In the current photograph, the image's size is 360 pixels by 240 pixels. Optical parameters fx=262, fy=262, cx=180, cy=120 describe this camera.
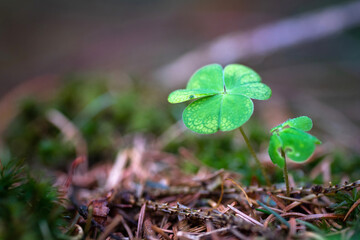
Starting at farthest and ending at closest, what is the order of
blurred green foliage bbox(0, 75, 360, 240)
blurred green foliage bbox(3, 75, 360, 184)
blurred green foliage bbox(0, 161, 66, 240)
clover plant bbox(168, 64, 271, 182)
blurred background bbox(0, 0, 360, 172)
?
blurred background bbox(0, 0, 360, 172), blurred green foliage bbox(3, 75, 360, 184), blurred green foliage bbox(0, 75, 360, 240), clover plant bbox(168, 64, 271, 182), blurred green foliage bbox(0, 161, 66, 240)

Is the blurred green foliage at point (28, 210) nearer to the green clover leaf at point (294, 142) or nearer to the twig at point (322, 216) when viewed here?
the green clover leaf at point (294, 142)

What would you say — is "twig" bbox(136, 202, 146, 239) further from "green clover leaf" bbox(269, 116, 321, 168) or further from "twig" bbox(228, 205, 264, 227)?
"green clover leaf" bbox(269, 116, 321, 168)

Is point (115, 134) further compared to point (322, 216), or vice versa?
point (115, 134)

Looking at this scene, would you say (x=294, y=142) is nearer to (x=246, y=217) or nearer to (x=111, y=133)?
(x=246, y=217)

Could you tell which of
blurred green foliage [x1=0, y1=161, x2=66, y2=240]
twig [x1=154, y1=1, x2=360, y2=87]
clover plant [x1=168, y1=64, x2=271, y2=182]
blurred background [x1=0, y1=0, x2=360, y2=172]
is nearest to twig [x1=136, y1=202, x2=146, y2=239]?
blurred green foliage [x1=0, y1=161, x2=66, y2=240]

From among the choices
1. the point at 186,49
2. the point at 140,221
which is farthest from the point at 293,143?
the point at 186,49

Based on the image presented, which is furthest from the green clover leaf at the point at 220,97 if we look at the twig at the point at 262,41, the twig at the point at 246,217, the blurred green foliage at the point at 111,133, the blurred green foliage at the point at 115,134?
the twig at the point at 262,41

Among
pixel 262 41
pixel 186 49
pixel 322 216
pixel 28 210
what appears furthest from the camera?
pixel 186 49
